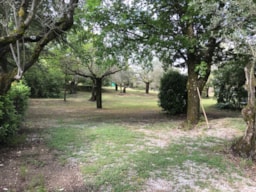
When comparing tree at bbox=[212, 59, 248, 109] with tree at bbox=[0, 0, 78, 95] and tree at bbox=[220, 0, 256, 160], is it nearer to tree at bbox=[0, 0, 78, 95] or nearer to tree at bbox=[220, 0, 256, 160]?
tree at bbox=[220, 0, 256, 160]

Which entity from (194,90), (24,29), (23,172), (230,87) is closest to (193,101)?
(194,90)

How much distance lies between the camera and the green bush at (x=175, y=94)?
Answer: 450 inches

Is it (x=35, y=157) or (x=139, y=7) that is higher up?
(x=139, y=7)

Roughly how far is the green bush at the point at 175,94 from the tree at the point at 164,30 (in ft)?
8.89

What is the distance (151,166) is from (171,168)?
353 millimetres

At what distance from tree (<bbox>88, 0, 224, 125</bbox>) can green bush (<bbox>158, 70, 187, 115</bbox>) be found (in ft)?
8.89

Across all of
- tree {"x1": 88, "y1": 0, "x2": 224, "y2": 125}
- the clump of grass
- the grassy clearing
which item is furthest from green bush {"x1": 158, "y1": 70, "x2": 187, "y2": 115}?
the clump of grass

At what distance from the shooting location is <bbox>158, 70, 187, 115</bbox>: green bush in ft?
37.5

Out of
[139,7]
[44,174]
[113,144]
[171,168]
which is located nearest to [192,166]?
[171,168]

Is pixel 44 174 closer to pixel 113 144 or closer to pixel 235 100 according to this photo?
pixel 113 144

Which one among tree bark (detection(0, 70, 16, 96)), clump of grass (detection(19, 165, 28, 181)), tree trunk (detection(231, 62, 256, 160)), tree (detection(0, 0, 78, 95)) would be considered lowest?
clump of grass (detection(19, 165, 28, 181))

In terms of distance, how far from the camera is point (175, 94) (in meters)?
11.5

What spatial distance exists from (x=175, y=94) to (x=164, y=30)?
4300mm

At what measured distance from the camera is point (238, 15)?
16.3 feet
